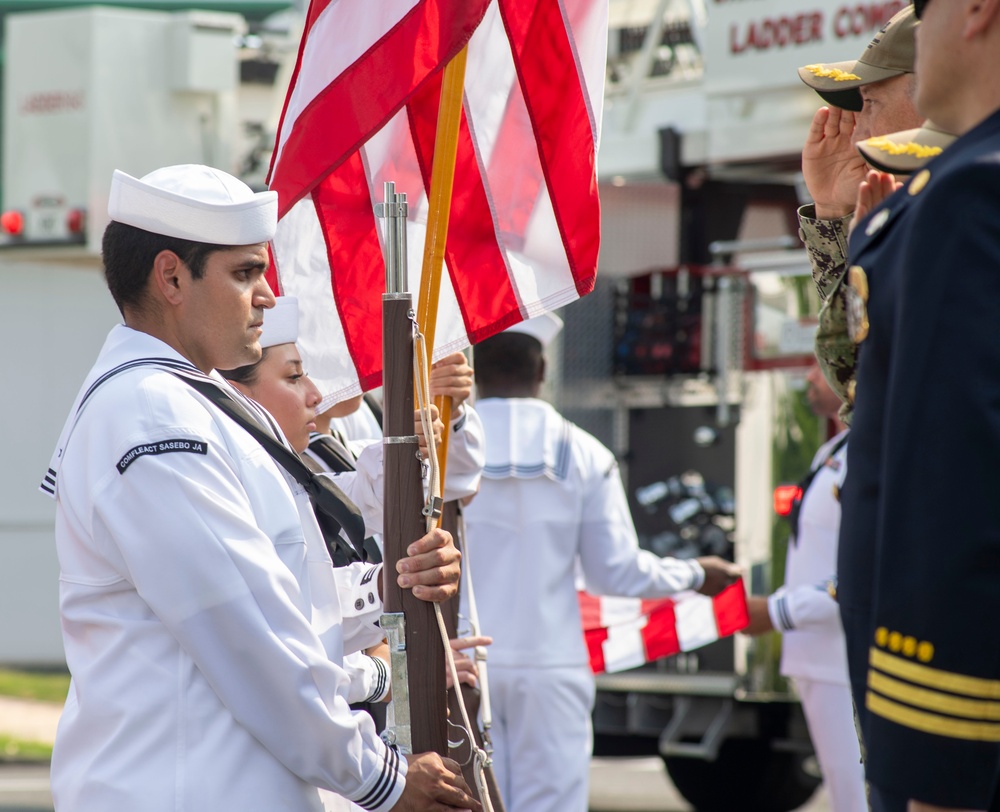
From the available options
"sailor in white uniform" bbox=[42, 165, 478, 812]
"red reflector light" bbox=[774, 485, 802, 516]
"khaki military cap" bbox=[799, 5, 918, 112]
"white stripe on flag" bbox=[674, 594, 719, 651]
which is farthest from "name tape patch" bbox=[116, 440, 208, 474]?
"red reflector light" bbox=[774, 485, 802, 516]

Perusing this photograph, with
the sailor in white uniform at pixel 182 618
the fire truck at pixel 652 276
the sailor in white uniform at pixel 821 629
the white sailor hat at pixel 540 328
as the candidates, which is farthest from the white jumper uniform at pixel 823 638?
the sailor in white uniform at pixel 182 618

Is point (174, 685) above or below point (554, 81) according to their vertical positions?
below

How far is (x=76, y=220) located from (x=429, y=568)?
743 centimetres

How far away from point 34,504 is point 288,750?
27.9 ft

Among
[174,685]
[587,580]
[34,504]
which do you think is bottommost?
[34,504]

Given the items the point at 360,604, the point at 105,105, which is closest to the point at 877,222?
the point at 360,604

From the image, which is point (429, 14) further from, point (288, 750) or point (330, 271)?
point (288, 750)

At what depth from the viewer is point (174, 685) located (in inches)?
88.0

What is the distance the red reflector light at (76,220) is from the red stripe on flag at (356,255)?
629cm

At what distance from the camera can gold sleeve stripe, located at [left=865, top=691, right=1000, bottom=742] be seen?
1.51m

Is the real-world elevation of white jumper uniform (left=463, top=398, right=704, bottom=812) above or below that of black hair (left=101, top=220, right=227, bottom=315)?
below

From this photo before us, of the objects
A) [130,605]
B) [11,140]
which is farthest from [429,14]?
[11,140]

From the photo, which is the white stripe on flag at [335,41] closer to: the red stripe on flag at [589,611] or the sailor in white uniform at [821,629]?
the sailor in white uniform at [821,629]

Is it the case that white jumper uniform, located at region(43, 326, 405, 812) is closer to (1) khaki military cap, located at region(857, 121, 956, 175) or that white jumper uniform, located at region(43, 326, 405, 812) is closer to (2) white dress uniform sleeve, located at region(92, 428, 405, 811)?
(2) white dress uniform sleeve, located at region(92, 428, 405, 811)
